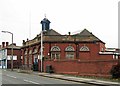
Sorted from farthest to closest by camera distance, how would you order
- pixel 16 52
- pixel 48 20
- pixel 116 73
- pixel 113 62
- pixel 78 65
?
1. pixel 16 52
2. pixel 48 20
3. pixel 78 65
4. pixel 113 62
5. pixel 116 73

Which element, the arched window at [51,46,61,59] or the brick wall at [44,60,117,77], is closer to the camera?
the brick wall at [44,60,117,77]

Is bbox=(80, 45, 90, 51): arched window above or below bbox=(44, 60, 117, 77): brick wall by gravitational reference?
above

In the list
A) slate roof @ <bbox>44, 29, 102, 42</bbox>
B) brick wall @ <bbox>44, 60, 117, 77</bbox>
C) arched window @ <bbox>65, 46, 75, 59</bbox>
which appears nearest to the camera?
brick wall @ <bbox>44, 60, 117, 77</bbox>

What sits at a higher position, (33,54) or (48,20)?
(48,20)

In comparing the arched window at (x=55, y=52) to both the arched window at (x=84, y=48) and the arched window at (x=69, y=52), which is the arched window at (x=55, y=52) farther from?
the arched window at (x=84, y=48)

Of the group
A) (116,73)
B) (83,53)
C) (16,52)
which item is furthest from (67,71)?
(16,52)

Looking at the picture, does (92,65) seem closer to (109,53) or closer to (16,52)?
(109,53)

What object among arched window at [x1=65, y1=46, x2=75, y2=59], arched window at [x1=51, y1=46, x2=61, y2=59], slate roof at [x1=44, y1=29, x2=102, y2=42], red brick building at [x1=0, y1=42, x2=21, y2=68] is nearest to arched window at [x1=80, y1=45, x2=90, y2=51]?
slate roof at [x1=44, y1=29, x2=102, y2=42]

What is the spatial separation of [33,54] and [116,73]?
33.2 meters

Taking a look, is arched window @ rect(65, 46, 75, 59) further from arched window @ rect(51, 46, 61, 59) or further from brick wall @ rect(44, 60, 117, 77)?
brick wall @ rect(44, 60, 117, 77)

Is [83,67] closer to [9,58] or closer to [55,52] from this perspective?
[55,52]

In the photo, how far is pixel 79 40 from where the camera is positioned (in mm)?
63375

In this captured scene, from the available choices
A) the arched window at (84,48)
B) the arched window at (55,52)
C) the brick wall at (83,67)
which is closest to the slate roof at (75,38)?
the arched window at (84,48)

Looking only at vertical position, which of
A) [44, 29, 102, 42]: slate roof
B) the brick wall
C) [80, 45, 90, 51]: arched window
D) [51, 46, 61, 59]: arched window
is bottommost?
the brick wall
